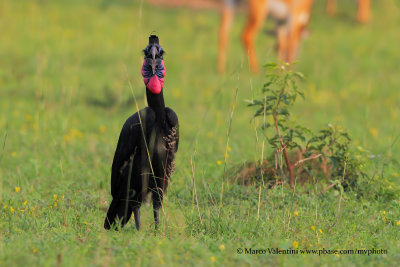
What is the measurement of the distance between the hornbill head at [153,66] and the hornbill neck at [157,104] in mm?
43

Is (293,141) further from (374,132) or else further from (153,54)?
(374,132)

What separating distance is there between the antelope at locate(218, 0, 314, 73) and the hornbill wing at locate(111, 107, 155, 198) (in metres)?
9.10

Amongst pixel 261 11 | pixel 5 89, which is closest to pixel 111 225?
pixel 5 89

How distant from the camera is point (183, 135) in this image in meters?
9.16

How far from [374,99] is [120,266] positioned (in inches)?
353

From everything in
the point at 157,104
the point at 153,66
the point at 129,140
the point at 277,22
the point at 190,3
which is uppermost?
the point at 190,3

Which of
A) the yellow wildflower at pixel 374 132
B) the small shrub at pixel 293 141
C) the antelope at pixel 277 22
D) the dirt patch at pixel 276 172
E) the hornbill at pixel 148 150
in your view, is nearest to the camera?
the hornbill at pixel 148 150

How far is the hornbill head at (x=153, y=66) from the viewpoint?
451cm

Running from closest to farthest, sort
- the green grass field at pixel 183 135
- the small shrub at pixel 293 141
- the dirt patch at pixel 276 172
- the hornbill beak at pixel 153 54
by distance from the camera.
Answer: the green grass field at pixel 183 135
the hornbill beak at pixel 153 54
the small shrub at pixel 293 141
the dirt patch at pixel 276 172

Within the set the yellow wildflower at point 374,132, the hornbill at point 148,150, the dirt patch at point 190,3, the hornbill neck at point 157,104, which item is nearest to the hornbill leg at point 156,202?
the hornbill at point 148,150

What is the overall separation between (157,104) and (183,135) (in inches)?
178

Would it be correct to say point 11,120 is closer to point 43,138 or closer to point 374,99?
point 43,138

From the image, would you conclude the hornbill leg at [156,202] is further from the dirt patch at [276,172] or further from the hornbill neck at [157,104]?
the dirt patch at [276,172]

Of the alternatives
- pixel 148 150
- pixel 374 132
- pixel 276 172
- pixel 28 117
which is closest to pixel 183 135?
pixel 28 117
